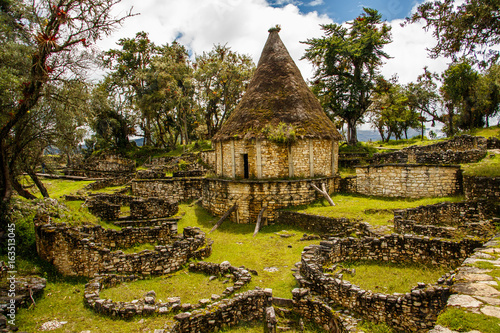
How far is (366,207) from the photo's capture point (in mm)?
13648

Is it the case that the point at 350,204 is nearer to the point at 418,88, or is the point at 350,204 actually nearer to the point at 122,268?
the point at 122,268

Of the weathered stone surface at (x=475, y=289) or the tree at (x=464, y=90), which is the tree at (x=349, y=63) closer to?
the tree at (x=464, y=90)

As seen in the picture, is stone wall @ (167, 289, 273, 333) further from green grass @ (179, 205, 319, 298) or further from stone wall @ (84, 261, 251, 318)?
green grass @ (179, 205, 319, 298)

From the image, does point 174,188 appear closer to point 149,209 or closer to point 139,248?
point 149,209

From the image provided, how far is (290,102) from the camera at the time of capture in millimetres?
18188

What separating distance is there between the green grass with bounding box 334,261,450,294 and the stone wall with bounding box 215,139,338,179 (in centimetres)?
897

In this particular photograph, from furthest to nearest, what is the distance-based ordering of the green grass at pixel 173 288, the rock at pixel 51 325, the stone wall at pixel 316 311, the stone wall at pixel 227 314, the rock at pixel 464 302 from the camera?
the green grass at pixel 173 288 < the stone wall at pixel 316 311 < the stone wall at pixel 227 314 < the rock at pixel 51 325 < the rock at pixel 464 302

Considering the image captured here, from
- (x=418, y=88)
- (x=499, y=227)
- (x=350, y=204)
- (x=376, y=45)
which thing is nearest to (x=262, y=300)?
(x=499, y=227)

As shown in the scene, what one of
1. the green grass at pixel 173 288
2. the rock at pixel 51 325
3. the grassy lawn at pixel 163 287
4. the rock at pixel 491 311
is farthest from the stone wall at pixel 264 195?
the rock at pixel 491 311

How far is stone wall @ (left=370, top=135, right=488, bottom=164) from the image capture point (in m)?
15.2

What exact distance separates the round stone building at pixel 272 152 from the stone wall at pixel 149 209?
3.03m

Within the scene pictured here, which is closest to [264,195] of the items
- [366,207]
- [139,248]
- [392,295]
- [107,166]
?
[366,207]

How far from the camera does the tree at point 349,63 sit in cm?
2714

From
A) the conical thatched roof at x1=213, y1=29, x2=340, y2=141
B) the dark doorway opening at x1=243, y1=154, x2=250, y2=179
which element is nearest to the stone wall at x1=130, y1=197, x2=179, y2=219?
the dark doorway opening at x1=243, y1=154, x2=250, y2=179
